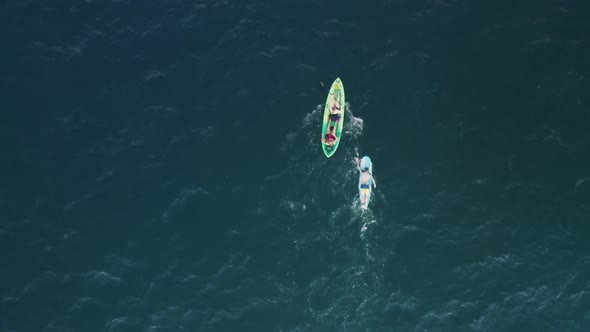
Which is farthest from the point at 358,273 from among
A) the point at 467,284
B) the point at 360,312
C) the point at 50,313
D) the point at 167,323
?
the point at 50,313

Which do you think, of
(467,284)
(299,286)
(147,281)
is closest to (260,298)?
(299,286)

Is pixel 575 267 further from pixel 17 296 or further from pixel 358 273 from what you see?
pixel 17 296

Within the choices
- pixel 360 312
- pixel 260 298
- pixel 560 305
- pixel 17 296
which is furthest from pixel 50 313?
pixel 560 305

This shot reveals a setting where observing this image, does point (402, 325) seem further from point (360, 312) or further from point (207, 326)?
point (207, 326)

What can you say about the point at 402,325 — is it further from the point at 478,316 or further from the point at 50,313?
the point at 50,313

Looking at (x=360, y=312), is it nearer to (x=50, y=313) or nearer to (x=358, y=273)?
(x=358, y=273)
